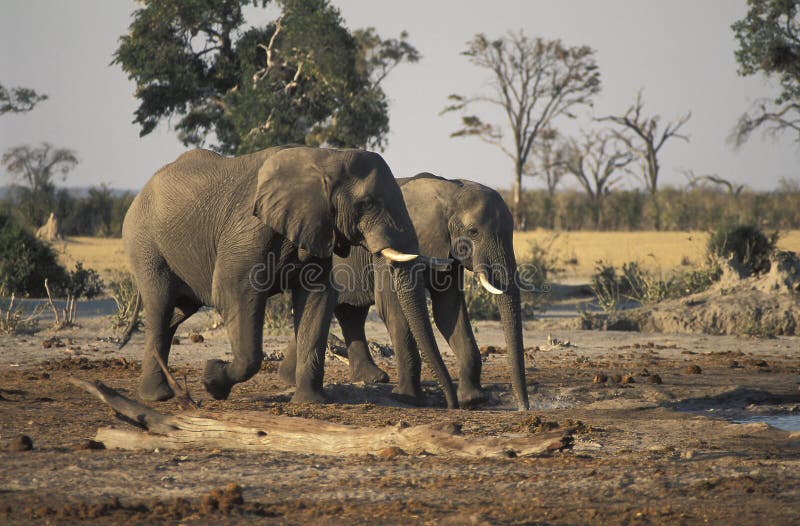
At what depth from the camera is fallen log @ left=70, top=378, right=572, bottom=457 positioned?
6559 mm

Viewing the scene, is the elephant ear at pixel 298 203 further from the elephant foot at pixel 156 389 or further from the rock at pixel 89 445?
the rock at pixel 89 445

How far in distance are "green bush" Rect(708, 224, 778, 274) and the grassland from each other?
576 cm

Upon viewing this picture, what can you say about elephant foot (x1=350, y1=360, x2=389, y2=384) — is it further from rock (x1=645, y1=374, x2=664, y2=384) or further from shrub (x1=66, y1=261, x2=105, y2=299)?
shrub (x1=66, y1=261, x2=105, y2=299)

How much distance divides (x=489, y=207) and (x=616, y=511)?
195 inches

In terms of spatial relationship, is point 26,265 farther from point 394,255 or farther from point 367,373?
point 394,255

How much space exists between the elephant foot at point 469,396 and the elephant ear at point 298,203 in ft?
6.82

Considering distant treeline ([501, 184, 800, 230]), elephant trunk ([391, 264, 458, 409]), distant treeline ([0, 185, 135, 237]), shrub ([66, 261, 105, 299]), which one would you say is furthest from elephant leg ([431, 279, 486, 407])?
distant treeline ([501, 184, 800, 230])

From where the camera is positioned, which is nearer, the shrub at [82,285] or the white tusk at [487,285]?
the white tusk at [487,285]

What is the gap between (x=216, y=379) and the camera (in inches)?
343

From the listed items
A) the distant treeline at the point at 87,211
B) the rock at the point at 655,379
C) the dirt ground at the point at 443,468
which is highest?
the distant treeline at the point at 87,211

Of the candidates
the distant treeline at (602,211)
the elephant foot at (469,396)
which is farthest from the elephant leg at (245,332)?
the distant treeline at (602,211)

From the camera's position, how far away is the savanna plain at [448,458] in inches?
216

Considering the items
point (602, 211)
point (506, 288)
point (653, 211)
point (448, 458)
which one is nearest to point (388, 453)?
point (448, 458)

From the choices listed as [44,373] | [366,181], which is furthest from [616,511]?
[44,373]
